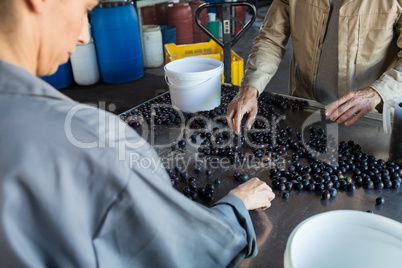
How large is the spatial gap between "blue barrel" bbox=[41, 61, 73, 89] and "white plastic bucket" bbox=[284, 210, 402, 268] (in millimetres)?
4830

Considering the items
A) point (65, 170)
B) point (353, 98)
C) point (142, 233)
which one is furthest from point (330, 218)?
point (353, 98)

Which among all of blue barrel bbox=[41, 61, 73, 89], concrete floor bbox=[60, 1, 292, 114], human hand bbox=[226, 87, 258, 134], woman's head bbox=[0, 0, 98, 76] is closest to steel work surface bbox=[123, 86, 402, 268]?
human hand bbox=[226, 87, 258, 134]

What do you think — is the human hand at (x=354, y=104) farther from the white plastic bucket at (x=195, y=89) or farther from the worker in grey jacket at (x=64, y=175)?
the worker in grey jacket at (x=64, y=175)

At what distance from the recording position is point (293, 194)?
1.27 m

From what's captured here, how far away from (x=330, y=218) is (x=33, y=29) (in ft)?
2.35

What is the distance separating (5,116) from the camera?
54cm

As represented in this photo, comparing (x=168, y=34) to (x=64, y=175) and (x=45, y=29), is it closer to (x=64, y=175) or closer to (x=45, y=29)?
(x=45, y=29)

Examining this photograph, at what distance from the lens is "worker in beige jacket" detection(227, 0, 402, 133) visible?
5.08 ft

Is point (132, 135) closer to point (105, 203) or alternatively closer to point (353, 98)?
point (105, 203)

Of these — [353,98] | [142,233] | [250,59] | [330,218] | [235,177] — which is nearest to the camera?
[142,233]

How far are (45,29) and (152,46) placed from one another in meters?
5.37

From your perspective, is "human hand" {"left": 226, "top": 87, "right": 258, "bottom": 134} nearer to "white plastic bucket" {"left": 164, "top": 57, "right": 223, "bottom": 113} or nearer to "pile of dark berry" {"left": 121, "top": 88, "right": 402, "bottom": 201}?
"pile of dark berry" {"left": 121, "top": 88, "right": 402, "bottom": 201}

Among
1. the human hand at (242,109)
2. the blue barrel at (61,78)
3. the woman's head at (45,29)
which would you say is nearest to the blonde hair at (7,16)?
the woman's head at (45,29)

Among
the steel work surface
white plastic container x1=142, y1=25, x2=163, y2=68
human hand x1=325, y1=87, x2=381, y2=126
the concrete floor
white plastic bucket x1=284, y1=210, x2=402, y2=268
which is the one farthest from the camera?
white plastic container x1=142, y1=25, x2=163, y2=68
